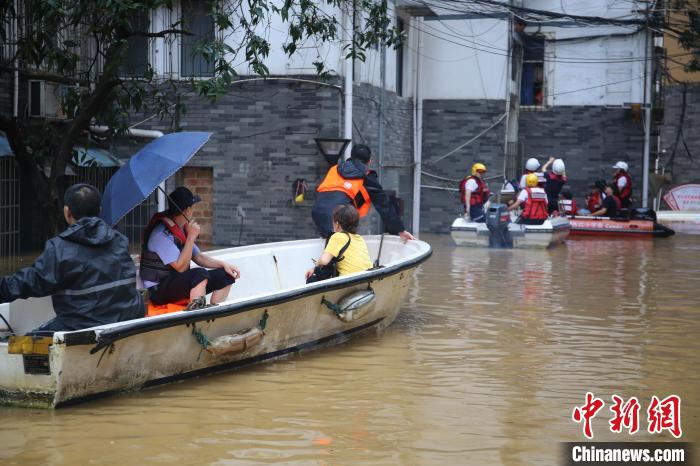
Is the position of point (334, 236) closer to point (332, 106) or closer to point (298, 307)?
point (298, 307)

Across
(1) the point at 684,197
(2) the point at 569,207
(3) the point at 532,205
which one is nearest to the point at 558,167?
(2) the point at 569,207

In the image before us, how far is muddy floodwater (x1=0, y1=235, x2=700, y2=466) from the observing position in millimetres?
6133

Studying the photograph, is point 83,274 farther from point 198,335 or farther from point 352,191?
point 352,191

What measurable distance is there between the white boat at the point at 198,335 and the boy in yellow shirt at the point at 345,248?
0.26 metres

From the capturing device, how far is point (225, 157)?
751 inches

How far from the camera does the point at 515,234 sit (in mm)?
19719

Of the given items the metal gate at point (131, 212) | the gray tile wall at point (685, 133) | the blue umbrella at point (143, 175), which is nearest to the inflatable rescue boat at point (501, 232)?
the metal gate at point (131, 212)

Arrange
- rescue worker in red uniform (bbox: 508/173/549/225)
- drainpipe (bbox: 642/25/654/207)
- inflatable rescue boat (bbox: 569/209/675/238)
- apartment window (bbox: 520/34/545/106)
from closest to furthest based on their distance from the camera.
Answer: rescue worker in red uniform (bbox: 508/173/549/225) < inflatable rescue boat (bbox: 569/209/675/238) < drainpipe (bbox: 642/25/654/207) < apartment window (bbox: 520/34/545/106)

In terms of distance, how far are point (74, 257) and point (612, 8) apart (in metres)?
20.3

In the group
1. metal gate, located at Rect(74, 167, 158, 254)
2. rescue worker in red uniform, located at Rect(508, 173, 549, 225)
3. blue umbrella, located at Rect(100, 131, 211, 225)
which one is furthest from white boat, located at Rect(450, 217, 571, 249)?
blue umbrella, located at Rect(100, 131, 211, 225)

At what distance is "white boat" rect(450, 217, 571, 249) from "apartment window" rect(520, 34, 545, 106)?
6.55 meters

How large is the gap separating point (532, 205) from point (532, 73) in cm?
711

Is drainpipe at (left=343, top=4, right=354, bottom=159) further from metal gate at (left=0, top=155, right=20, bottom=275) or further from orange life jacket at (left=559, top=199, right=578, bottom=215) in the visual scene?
→ orange life jacket at (left=559, top=199, right=578, bottom=215)

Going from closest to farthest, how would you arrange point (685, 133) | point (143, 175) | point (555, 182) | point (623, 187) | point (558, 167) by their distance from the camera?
point (143, 175) → point (558, 167) → point (555, 182) → point (623, 187) → point (685, 133)
